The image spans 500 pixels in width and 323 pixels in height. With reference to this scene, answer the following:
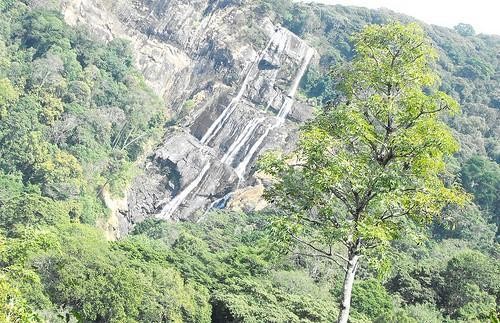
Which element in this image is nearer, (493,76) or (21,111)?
(21,111)

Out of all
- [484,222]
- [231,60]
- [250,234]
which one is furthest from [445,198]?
[231,60]

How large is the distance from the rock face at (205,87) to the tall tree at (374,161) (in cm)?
4823

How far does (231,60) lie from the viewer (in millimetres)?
73625

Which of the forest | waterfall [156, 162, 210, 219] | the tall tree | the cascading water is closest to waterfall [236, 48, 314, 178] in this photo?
the cascading water

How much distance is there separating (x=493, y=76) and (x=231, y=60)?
147 feet

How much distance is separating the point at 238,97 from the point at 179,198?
57.1 feet

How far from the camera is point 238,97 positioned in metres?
70.4

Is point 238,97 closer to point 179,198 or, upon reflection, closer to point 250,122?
point 250,122

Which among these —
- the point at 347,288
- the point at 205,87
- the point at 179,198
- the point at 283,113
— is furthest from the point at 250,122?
the point at 347,288

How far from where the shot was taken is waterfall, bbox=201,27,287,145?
65688mm

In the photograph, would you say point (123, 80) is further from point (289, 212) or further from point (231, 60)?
point (289, 212)

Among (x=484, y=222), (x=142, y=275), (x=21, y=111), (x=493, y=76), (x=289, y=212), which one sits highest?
(x=493, y=76)

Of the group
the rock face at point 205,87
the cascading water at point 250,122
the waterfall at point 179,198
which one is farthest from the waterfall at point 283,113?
the waterfall at point 179,198

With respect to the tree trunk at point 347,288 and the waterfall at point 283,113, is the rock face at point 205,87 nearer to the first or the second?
the waterfall at point 283,113
